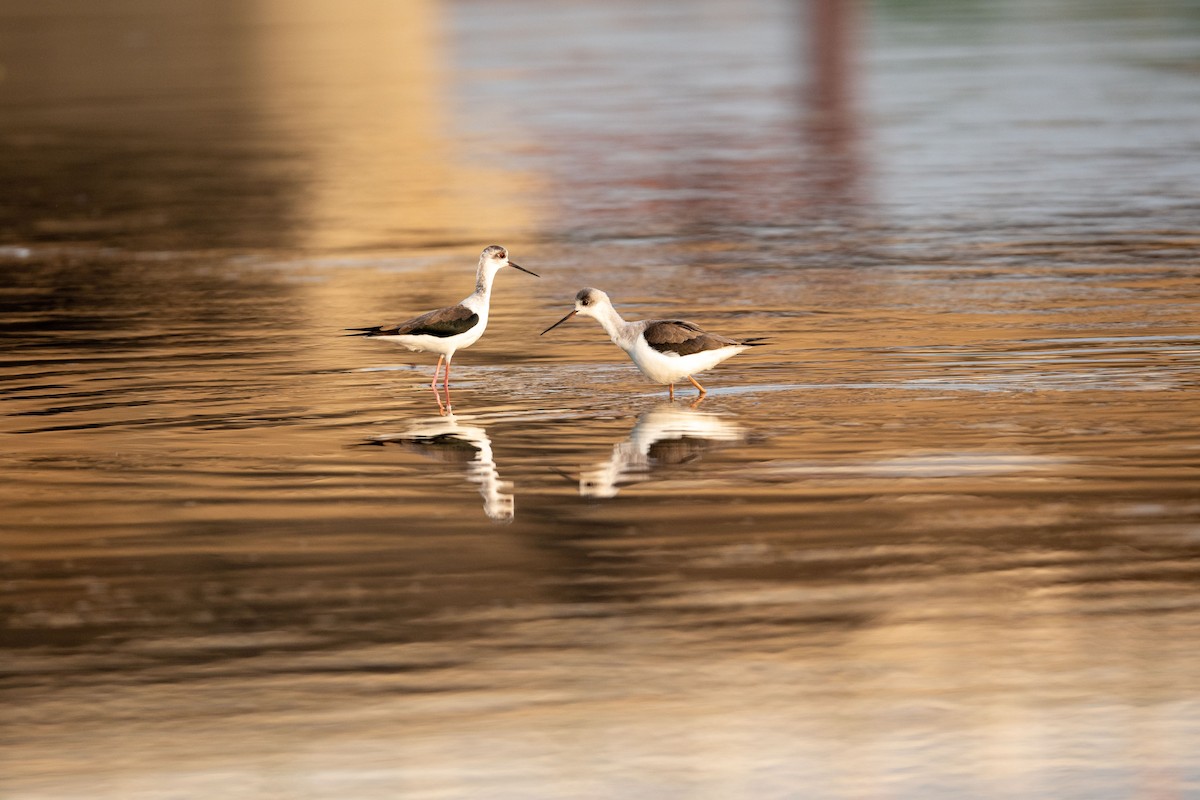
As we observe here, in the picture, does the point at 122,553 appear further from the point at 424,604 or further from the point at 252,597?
the point at 424,604

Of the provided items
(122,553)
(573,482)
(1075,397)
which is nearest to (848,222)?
(1075,397)

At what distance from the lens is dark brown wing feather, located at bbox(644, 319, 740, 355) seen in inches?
488

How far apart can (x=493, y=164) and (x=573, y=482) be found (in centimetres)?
→ 1951

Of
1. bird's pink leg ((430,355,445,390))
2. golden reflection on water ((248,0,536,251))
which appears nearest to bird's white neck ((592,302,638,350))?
bird's pink leg ((430,355,445,390))

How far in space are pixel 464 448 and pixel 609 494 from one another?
1.47 meters

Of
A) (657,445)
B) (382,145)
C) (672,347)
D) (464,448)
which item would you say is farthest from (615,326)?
(382,145)

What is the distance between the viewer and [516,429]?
11.9m

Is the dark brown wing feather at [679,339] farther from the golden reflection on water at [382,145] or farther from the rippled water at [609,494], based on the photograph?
the golden reflection on water at [382,145]

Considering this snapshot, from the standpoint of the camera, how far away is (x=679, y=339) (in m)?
12.4

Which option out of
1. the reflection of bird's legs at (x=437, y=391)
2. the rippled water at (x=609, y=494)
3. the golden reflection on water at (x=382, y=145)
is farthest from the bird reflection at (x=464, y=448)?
the golden reflection on water at (x=382, y=145)

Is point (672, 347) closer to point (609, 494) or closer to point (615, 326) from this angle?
point (615, 326)

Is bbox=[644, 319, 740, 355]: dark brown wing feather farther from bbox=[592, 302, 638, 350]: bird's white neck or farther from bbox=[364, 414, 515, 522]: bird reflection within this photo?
bbox=[364, 414, 515, 522]: bird reflection

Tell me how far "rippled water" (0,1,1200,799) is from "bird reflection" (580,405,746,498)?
2.0 inches

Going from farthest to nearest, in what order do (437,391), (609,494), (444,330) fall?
(437,391) < (444,330) < (609,494)
